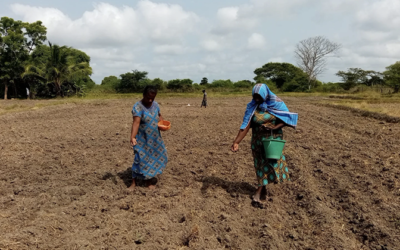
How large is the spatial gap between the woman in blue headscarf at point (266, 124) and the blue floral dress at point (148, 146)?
1237 millimetres

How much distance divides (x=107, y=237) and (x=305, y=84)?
51.2 meters

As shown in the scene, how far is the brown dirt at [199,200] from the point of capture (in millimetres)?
3459

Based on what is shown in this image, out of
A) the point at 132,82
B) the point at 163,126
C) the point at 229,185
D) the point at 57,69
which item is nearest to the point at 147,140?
Result: the point at 163,126

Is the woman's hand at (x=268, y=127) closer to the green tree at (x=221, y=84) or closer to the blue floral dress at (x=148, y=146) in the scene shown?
the blue floral dress at (x=148, y=146)

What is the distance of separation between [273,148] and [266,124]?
0.34 m

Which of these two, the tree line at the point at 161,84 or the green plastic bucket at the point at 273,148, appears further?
the tree line at the point at 161,84

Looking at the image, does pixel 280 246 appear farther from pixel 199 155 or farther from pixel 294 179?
pixel 199 155

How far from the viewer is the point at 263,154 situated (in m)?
4.45

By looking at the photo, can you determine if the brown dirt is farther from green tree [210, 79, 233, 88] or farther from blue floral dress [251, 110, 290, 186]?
green tree [210, 79, 233, 88]

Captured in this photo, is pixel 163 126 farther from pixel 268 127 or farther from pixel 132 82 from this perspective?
pixel 132 82

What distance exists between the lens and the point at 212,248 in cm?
330

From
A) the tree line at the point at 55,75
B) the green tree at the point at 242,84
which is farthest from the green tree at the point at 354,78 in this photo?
the green tree at the point at 242,84

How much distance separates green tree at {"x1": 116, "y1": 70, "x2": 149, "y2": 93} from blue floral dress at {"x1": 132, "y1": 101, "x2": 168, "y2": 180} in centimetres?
3937

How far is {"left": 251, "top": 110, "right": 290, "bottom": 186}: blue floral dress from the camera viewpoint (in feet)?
14.2
